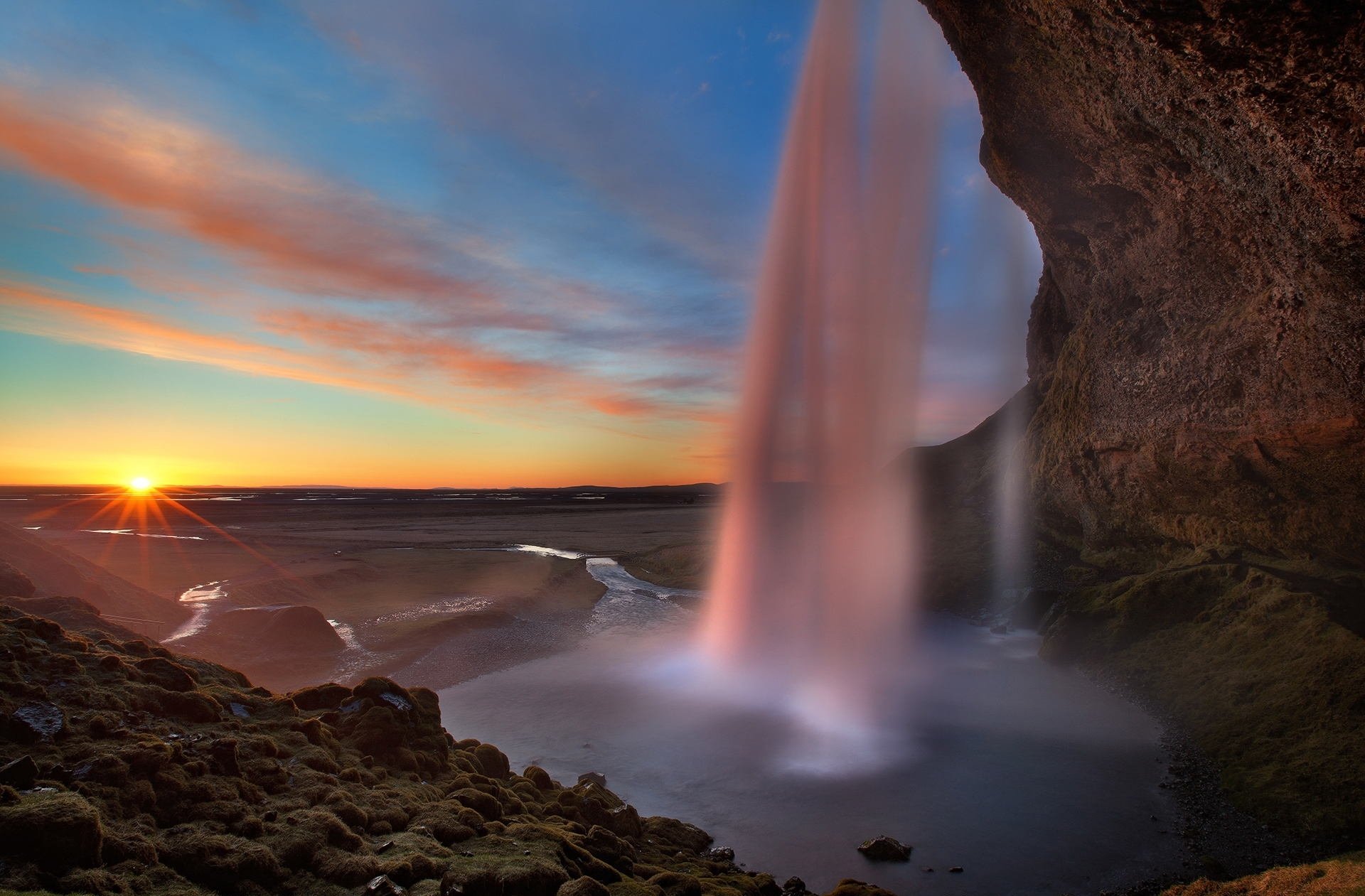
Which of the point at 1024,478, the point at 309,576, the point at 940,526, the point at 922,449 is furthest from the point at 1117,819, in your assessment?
the point at 309,576

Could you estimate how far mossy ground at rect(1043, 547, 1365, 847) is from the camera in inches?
460

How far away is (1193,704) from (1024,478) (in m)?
14.0

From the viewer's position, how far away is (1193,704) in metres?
15.9

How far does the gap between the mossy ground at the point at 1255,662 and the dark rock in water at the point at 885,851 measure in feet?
20.6

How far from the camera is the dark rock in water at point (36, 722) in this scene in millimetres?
7023

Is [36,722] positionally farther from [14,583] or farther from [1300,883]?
[1300,883]

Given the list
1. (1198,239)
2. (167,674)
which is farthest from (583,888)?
(1198,239)

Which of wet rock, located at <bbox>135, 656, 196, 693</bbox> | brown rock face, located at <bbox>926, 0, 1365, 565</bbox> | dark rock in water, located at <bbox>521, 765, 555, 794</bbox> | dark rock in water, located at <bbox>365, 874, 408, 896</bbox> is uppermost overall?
brown rock face, located at <bbox>926, 0, 1365, 565</bbox>

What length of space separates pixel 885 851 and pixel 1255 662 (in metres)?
11.5

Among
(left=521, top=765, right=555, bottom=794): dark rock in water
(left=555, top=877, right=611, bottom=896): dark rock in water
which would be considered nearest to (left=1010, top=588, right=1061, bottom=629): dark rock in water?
(left=521, top=765, right=555, bottom=794): dark rock in water

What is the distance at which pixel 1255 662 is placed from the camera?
15.9 meters

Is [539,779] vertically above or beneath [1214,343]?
beneath

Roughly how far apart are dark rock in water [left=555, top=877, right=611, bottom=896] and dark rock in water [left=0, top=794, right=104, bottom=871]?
399 cm

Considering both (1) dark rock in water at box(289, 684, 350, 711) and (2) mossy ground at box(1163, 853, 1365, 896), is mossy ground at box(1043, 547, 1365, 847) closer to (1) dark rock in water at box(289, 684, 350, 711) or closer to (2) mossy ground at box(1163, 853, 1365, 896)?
(2) mossy ground at box(1163, 853, 1365, 896)
